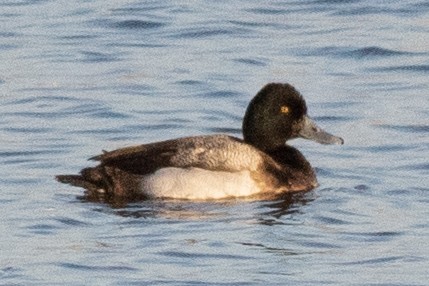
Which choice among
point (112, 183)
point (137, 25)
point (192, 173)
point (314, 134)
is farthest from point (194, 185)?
point (137, 25)

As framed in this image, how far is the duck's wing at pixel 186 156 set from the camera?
14.9 m

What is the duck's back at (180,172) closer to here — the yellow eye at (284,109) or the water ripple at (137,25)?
the yellow eye at (284,109)

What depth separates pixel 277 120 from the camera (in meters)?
15.8

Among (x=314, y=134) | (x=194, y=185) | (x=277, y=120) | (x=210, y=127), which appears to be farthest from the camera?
(x=210, y=127)

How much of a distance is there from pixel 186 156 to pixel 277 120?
1238mm

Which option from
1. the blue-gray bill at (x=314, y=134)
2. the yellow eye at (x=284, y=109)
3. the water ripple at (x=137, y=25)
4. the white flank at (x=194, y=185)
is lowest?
the white flank at (x=194, y=185)

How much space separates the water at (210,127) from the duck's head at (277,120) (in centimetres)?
41

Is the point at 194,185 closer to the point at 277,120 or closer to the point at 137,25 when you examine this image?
the point at 277,120

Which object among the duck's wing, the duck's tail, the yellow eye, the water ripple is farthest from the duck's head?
the water ripple

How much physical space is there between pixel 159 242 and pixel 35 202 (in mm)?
1779

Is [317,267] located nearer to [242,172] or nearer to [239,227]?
[239,227]

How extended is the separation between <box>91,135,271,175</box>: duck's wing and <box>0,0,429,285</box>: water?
1.25 ft

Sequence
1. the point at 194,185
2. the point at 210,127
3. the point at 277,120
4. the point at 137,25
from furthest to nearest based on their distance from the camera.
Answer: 1. the point at 137,25
2. the point at 210,127
3. the point at 277,120
4. the point at 194,185

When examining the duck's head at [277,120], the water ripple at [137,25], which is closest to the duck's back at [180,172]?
the duck's head at [277,120]
